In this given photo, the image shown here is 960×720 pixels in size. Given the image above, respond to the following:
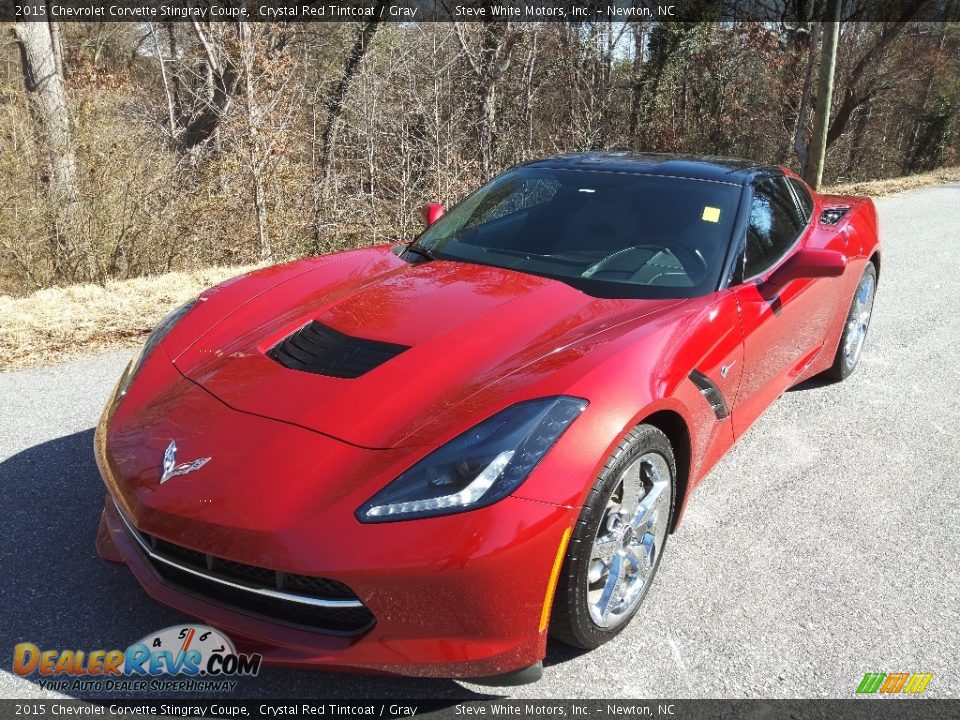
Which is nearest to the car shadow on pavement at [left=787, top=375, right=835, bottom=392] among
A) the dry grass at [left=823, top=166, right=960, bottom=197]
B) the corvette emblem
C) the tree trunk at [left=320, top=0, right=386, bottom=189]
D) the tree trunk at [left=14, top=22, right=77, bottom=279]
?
the corvette emblem

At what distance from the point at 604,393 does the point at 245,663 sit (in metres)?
1.26

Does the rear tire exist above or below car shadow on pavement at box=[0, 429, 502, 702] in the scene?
above

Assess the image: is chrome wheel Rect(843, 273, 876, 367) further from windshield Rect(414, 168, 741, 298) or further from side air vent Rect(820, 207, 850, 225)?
windshield Rect(414, 168, 741, 298)

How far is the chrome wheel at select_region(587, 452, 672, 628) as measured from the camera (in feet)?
7.62

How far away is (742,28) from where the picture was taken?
21.9m

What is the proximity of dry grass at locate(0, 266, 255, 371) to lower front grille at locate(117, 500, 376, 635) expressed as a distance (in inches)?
132

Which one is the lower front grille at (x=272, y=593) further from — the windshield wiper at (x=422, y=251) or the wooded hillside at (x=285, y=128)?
the wooded hillside at (x=285, y=128)

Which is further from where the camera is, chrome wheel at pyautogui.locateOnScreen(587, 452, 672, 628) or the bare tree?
the bare tree

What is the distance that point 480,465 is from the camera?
80.9 inches

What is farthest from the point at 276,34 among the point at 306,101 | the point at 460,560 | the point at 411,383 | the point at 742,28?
the point at 742,28

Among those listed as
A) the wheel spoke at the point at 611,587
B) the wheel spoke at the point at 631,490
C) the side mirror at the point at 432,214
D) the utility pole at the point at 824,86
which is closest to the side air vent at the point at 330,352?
the wheel spoke at the point at 631,490

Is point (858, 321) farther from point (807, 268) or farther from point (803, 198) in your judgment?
point (807, 268)

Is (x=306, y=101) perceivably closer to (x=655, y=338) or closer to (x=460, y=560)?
(x=655, y=338)

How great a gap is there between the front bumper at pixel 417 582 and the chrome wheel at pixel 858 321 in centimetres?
324
